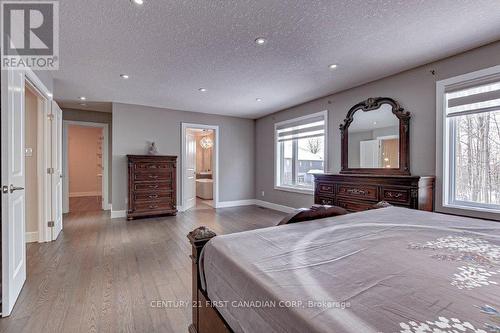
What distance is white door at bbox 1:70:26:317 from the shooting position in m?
1.77

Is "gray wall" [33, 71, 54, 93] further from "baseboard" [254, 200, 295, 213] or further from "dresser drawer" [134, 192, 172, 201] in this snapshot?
"baseboard" [254, 200, 295, 213]

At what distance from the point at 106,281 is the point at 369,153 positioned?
12.4ft

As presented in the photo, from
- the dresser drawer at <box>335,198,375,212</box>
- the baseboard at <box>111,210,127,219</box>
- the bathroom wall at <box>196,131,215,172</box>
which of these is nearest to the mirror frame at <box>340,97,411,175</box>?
the dresser drawer at <box>335,198,375,212</box>

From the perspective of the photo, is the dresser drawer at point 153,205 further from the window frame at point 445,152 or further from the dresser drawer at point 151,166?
the window frame at point 445,152

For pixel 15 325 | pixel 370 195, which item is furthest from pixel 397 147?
pixel 15 325

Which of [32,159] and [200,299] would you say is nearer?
[200,299]

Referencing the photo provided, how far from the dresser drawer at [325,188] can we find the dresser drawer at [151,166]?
3.07 metres

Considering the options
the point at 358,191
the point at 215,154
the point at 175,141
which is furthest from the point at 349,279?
the point at 215,154

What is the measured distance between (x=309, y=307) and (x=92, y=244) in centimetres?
360

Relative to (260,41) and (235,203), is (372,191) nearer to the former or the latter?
(260,41)

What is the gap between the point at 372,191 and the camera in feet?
10.5

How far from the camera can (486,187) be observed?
8.75 ft

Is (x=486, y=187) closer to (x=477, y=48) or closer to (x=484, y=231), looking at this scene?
(x=477, y=48)

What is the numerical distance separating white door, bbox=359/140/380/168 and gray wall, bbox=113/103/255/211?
134 inches
